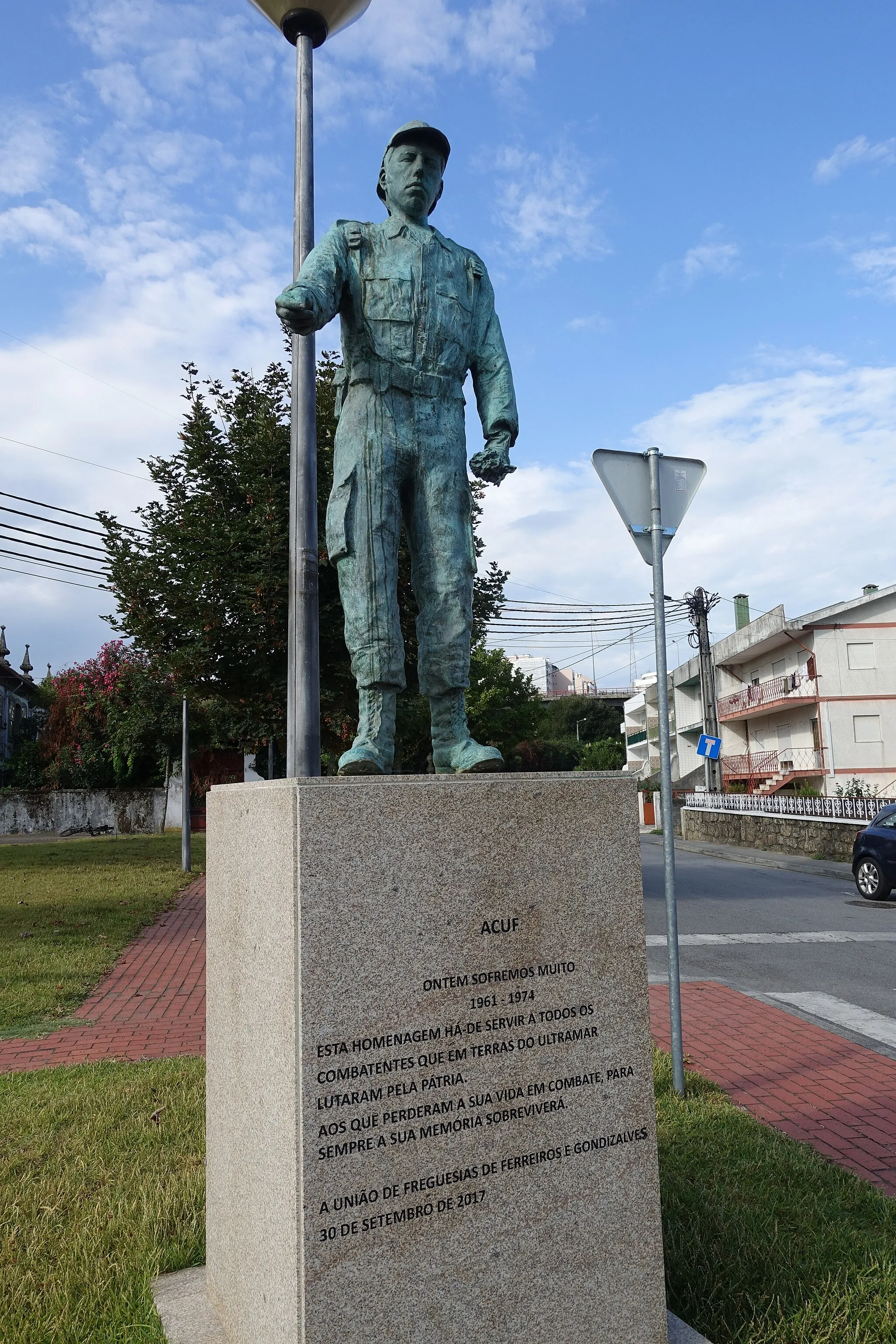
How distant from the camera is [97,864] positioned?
57.6ft

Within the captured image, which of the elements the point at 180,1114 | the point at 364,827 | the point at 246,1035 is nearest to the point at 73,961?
the point at 180,1114

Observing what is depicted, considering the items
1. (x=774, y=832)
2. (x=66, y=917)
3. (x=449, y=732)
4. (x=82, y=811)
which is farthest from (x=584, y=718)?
(x=449, y=732)

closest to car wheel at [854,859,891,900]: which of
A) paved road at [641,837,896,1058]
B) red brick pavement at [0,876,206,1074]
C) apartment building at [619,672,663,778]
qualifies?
paved road at [641,837,896,1058]

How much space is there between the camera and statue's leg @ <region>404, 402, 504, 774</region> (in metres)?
3.06

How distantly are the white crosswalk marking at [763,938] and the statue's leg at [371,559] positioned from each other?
23.5 feet

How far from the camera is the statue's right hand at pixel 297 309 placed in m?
2.78

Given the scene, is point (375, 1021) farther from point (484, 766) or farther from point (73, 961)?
point (73, 961)

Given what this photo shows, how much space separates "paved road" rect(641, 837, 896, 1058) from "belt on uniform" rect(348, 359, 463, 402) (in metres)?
4.91

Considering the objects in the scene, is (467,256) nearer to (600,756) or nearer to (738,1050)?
(738,1050)

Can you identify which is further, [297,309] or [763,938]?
[763,938]

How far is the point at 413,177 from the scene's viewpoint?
313cm

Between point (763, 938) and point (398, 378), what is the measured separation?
8486 mm

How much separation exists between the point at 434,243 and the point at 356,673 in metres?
1.44

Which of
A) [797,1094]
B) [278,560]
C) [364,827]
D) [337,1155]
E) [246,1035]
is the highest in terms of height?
[278,560]
